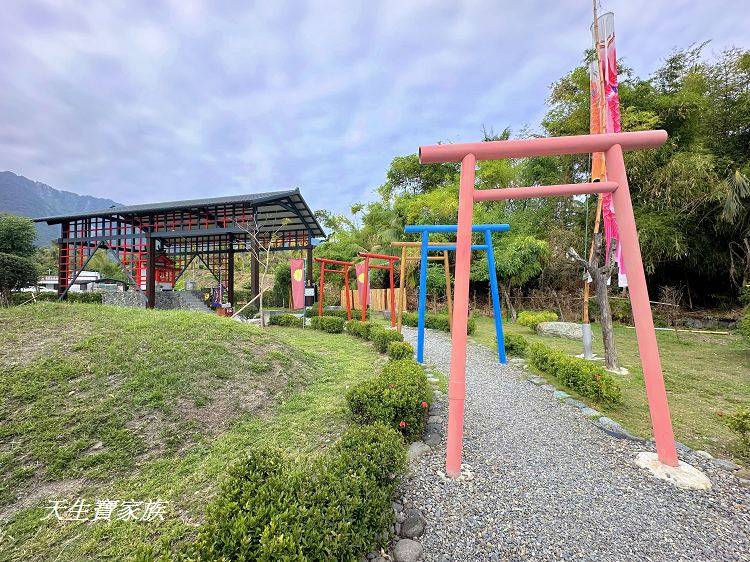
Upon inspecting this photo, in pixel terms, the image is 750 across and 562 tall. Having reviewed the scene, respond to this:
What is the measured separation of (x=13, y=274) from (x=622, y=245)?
15210mm

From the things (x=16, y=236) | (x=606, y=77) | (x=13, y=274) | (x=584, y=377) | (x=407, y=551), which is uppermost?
(x=16, y=236)

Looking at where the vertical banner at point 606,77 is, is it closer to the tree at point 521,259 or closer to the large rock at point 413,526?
the large rock at point 413,526

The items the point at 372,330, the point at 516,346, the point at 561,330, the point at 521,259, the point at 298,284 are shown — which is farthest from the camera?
the point at 521,259

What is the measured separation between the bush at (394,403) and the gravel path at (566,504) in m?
0.31

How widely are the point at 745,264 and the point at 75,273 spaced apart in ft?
77.2

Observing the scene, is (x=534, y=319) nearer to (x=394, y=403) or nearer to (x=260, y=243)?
(x=394, y=403)

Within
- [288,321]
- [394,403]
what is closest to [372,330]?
[288,321]

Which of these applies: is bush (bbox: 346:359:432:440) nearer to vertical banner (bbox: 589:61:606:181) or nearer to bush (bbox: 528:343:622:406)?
bush (bbox: 528:343:622:406)

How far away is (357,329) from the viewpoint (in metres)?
8.60

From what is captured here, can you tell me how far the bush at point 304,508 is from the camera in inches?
51.9

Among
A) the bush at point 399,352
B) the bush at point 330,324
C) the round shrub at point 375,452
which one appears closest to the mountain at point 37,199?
the bush at point 330,324

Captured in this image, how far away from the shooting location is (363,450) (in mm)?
2082

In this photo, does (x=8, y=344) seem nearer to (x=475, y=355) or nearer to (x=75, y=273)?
(x=475, y=355)

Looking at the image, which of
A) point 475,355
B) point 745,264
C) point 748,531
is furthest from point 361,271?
point 745,264
